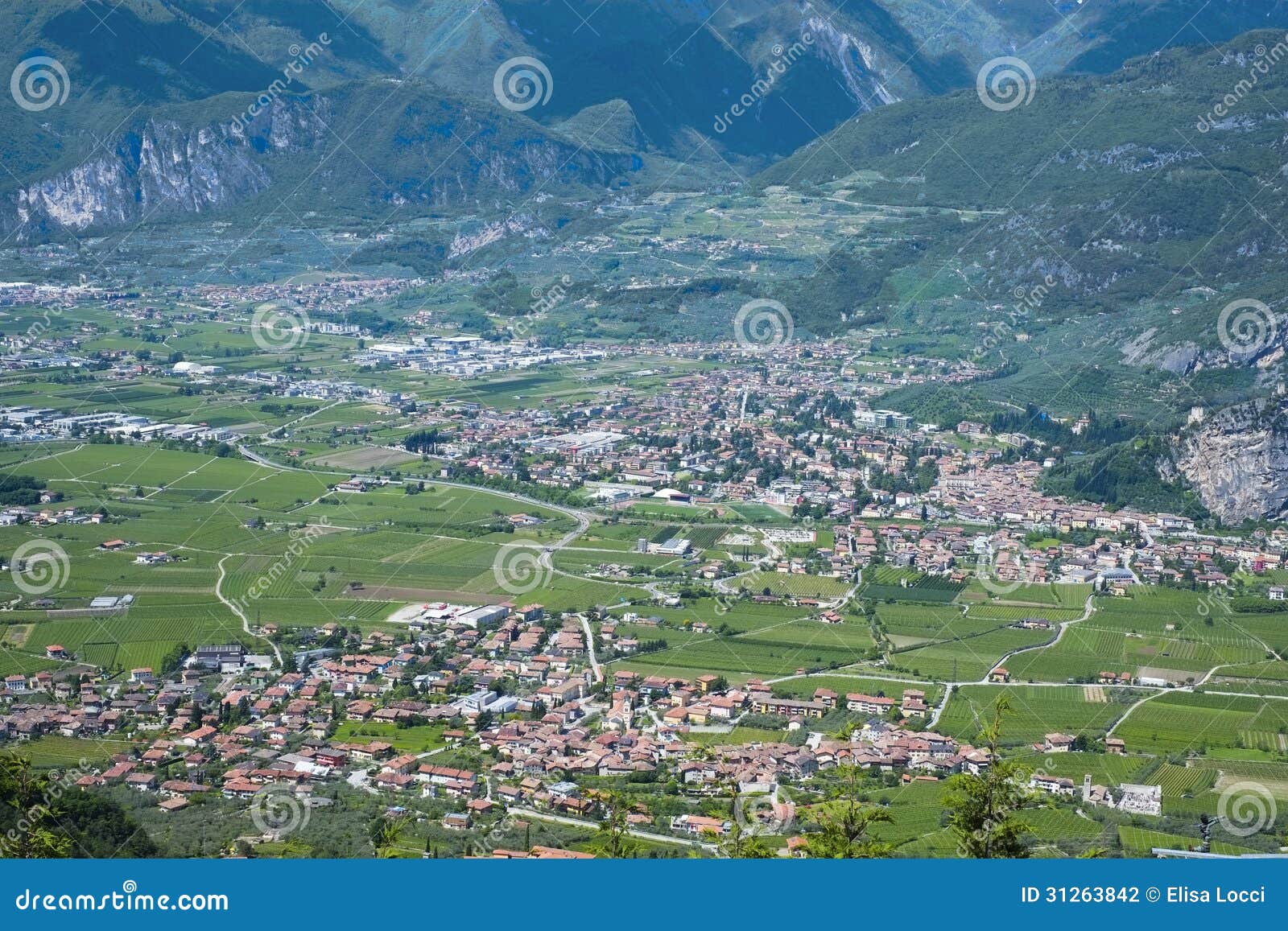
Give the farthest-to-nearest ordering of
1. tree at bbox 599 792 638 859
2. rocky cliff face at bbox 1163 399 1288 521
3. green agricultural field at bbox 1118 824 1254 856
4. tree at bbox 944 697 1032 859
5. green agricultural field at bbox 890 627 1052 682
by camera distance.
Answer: rocky cliff face at bbox 1163 399 1288 521, green agricultural field at bbox 890 627 1052 682, green agricultural field at bbox 1118 824 1254 856, tree at bbox 599 792 638 859, tree at bbox 944 697 1032 859

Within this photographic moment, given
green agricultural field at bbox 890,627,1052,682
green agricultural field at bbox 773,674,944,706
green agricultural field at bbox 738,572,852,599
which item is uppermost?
green agricultural field at bbox 738,572,852,599

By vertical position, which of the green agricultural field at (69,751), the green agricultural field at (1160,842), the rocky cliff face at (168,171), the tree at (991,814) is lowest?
the green agricultural field at (1160,842)

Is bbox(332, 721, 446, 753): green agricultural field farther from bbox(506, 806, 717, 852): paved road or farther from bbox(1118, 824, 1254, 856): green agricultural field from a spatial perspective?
bbox(1118, 824, 1254, 856): green agricultural field

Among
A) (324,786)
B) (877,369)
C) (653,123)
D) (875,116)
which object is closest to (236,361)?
(877,369)

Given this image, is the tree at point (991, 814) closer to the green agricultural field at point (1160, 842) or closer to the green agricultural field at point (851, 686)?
the green agricultural field at point (1160, 842)

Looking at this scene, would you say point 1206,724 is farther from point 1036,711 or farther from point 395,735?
point 395,735

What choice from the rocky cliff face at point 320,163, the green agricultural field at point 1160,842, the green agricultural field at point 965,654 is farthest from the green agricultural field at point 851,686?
the rocky cliff face at point 320,163

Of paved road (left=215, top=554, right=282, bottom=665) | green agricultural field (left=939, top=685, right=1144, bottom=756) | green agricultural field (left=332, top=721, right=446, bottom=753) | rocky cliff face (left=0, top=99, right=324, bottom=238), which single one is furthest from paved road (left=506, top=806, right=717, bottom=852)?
rocky cliff face (left=0, top=99, right=324, bottom=238)

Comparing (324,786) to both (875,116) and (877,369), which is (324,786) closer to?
(877,369)

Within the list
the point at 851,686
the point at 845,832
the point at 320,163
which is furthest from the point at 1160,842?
the point at 320,163
